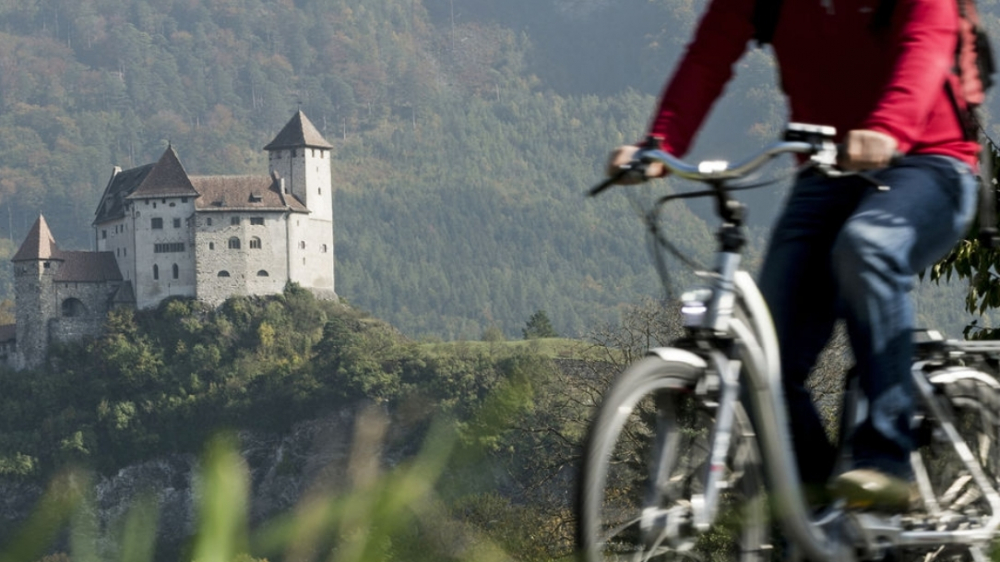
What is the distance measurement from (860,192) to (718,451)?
2.49 feet

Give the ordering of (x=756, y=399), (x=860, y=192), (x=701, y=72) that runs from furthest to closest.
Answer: (x=701, y=72) → (x=860, y=192) → (x=756, y=399)

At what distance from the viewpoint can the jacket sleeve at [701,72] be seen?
3.23m

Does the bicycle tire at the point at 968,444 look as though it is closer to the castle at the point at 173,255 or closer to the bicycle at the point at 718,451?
→ the bicycle at the point at 718,451

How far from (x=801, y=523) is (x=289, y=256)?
297ft

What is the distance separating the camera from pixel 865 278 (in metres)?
2.79

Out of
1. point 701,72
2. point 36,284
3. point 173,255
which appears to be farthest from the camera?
point 36,284

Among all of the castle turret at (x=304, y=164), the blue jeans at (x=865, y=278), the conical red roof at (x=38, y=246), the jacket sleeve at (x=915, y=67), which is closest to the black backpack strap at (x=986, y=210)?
the blue jeans at (x=865, y=278)

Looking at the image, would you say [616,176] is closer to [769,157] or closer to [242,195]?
[769,157]

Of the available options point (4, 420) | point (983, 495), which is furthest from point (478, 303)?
point (983, 495)

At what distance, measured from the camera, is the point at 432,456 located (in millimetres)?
2516

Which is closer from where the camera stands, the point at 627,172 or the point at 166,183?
the point at 627,172

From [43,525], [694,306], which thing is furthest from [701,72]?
[43,525]

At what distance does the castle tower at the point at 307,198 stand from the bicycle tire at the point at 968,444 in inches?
3531

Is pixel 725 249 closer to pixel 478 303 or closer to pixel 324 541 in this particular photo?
pixel 324 541
